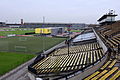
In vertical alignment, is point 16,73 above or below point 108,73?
below

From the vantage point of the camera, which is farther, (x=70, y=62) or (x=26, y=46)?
(x=26, y=46)

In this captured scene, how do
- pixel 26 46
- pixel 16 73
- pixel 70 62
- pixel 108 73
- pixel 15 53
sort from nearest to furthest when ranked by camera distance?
pixel 108 73, pixel 70 62, pixel 16 73, pixel 15 53, pixel 26 46

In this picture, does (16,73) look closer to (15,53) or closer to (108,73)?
(108,73)

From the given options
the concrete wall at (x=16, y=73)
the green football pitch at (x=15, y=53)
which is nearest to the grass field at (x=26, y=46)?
the green football pitch at (x=15, y=53)

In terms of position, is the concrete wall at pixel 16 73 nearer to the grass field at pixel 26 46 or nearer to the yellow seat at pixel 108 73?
the yellow seat at pixel 108 73

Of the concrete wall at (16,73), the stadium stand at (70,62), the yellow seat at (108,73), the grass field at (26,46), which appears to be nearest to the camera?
the yellow seat at (108,73)

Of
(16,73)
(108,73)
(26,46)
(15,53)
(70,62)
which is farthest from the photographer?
(26,46)

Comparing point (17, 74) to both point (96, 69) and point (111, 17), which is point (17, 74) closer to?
point (96, 69)

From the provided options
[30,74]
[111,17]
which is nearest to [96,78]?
[30,74]

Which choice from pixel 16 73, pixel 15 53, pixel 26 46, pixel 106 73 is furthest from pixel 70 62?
pixel 26 46

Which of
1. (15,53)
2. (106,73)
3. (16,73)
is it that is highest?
(106,73)

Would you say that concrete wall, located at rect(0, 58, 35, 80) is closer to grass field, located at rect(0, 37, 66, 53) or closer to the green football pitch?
the green football pitch

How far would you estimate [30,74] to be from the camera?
15500 mm

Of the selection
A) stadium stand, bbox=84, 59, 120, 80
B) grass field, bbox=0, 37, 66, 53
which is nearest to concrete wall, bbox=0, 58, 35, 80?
stadium stand, bbox=84, 59, 120, 80
